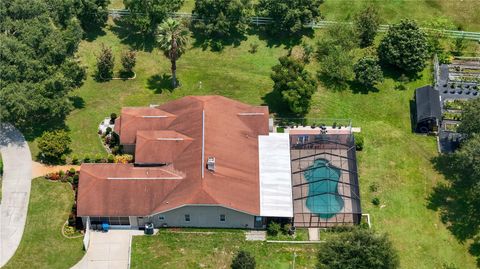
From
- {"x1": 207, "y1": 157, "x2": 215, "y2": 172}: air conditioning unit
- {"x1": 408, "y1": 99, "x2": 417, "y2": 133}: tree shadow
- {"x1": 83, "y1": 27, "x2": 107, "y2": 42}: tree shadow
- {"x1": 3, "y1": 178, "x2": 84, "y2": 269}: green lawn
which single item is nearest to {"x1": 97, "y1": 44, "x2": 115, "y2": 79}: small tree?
{"x1": 83, "y1": 27, "x2": 107, "y2": 42}: tree shadow

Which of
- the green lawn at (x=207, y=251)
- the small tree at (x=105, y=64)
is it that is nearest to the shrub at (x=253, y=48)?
the small tree at (x=105, y=64)

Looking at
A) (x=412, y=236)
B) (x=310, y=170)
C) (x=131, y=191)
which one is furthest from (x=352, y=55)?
(x=131, y=191)

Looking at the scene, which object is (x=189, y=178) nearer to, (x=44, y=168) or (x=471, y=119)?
(x=44, y=168)

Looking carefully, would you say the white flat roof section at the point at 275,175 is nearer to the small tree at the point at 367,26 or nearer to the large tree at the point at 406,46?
the large tree at the point at 406,46

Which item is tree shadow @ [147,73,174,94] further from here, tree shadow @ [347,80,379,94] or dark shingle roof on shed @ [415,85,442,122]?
dark shingle roof on shed @ [415,85,442,122]

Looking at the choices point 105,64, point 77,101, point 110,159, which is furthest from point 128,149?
point 105,64

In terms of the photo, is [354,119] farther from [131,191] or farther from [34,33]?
[34,33]
